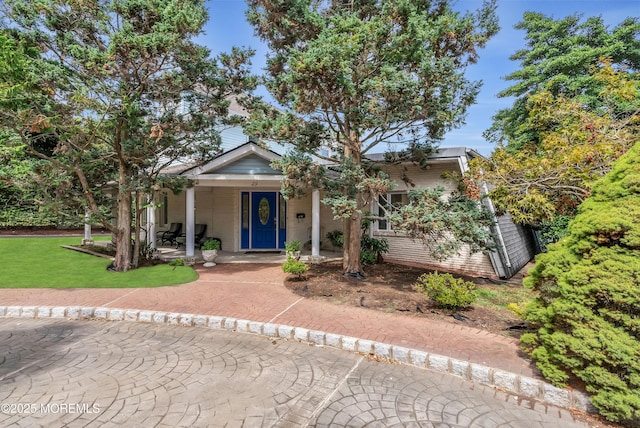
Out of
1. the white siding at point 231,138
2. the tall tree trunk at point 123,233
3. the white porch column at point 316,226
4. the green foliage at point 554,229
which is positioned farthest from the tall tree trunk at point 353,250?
the white siding at point 231,138

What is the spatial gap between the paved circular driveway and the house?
5285 mm

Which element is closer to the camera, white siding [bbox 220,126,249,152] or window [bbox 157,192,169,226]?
window [bbox 157,192,169,226]

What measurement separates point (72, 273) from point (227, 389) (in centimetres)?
814

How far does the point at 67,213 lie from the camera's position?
30.5 feet

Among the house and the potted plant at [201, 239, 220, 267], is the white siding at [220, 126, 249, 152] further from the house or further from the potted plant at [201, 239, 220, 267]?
the potted plant at [201, 239, 220, 267]

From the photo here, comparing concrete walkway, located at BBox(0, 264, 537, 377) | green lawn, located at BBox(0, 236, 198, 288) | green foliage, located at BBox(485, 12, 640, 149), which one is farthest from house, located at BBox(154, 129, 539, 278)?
green foliage, located at BBox(485, 12, 640, 149)

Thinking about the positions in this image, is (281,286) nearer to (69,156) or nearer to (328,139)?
(328,139)

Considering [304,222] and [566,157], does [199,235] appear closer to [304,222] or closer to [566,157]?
[304,222]

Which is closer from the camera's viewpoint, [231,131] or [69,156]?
[69,156]

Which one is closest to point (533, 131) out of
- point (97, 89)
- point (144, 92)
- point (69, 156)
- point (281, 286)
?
point (281, 286)

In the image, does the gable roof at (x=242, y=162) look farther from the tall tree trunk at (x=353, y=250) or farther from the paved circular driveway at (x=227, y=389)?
the paved circular driveway at (x=227, y=389)

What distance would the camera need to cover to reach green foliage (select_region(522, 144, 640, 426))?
2.94 meters

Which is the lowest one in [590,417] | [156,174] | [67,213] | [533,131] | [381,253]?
[590,417]

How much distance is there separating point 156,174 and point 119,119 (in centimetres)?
193
